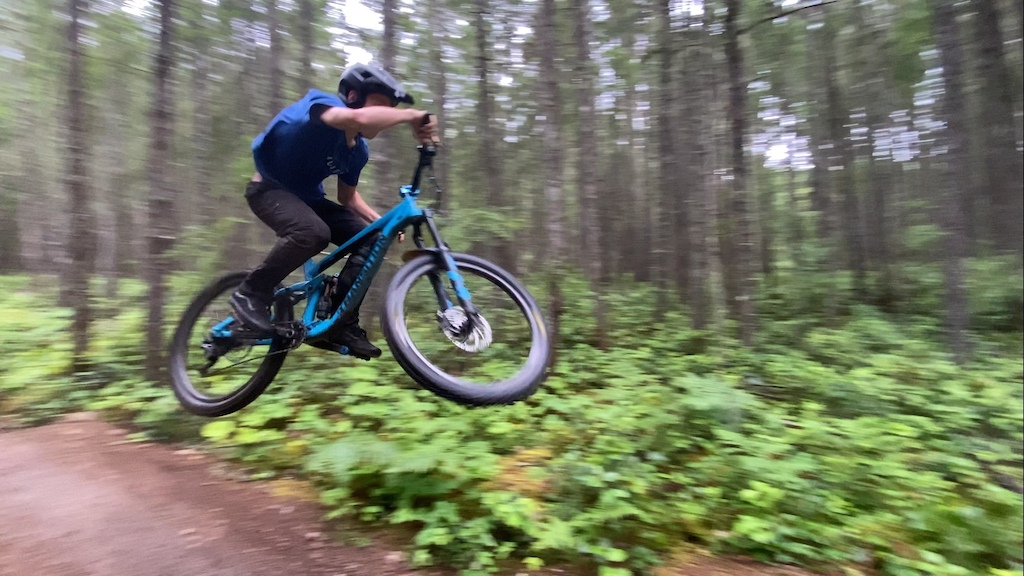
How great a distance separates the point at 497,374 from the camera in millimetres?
3303

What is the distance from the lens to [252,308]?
2.94 meters

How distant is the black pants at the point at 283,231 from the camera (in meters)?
2.78

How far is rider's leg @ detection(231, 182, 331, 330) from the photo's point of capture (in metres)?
2.79

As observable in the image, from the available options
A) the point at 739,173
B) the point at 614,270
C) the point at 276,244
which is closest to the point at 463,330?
the point at 276,244

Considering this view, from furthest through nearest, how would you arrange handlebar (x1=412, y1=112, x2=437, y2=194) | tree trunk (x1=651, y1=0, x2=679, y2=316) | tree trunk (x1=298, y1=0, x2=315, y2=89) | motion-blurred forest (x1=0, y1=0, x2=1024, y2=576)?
tree trunk (x1=651, y1=0, x2=679, y2=316) → tree trunk (x1=298, y1=0, x2=315, y2=89) → motion-blurred forest (x1=0, y1=0, x2=1024, y2=576) → handlebar (x1=412, y1=112, x2=437, y2=194)

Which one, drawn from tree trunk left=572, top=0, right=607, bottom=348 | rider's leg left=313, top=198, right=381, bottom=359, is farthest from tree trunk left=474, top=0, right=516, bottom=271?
rider's leg left=313, top=198, right=381, bottom=359

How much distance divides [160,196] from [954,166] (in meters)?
8.25

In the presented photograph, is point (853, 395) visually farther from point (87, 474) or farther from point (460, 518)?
point (87, 474)

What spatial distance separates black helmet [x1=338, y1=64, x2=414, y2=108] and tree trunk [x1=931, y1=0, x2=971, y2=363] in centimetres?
656

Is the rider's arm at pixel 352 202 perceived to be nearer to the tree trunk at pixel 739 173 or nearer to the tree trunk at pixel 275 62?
the tree trunk at pixel 739 173

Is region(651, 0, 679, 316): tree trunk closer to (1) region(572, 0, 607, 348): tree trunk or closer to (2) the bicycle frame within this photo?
(1) region(572, 0, 607, 348): tree trunk

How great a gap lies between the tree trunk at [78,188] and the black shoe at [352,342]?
11.5 feet

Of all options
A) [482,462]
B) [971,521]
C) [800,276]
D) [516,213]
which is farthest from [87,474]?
[800,276]

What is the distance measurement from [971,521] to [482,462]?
9.00 ft
